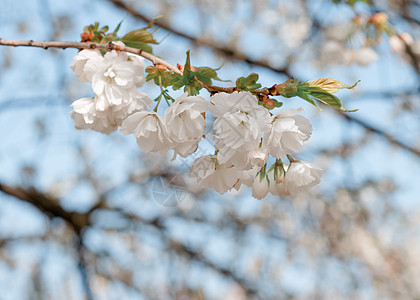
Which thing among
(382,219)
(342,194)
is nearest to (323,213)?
(342,194)

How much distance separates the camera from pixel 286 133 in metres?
0.64

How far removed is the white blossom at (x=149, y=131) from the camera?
67 cm

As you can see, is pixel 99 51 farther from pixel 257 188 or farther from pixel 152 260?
pixel 152 260

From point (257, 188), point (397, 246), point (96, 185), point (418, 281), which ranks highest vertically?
point (257, 188)

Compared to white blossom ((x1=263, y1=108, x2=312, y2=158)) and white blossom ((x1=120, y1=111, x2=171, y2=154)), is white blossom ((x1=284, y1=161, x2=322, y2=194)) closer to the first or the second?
white blossom ((x1=263, y1=108, x2=312, y2=158))

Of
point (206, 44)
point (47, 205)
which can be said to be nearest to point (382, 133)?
point (206, 44)

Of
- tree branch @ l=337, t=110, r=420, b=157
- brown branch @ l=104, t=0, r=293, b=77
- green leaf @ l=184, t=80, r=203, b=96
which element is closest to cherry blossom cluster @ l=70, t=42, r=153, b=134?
green leaf @ l=184, t=80, r=203, b=96

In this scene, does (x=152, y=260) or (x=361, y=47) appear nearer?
(x=361, y=47)

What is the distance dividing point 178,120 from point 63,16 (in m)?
3.46

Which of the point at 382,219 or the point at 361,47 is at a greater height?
the point at 361,47

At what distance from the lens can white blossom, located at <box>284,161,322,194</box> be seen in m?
0.74

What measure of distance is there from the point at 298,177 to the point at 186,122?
0.25 meters

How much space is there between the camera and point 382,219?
4137mm

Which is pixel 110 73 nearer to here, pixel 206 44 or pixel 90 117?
pixel 90 117
